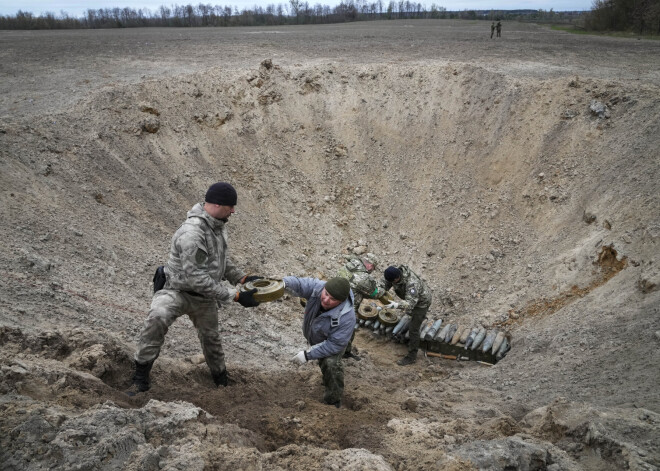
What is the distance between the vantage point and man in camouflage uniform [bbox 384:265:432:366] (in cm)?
748

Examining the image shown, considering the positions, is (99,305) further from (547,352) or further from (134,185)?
(547,352)

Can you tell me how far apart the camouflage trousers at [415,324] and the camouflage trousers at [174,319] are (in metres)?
3.73

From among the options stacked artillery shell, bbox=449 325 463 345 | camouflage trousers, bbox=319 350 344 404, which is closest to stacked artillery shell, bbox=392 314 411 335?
stacked artillery shell, bbox=449 325 463 345

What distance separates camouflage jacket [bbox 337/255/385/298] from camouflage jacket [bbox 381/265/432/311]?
0.32 metres

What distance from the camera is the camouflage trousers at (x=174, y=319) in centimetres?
452

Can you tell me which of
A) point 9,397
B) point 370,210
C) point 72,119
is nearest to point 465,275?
point 370,210

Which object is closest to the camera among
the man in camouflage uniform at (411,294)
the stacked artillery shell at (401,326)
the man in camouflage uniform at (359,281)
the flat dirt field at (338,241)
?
the flat dirt field at (338,241)

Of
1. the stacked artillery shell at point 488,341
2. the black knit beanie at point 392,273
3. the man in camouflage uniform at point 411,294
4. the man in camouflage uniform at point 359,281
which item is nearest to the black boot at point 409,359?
the man in camouflage uniform at point 411,294

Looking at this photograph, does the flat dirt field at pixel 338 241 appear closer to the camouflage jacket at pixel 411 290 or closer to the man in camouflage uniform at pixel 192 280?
the man in camouflage uniform at pixel 192 280

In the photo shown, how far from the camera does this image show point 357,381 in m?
6.44

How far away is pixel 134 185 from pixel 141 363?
6126 mm

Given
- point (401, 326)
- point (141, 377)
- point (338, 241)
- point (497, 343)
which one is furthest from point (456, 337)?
point (141, 377)

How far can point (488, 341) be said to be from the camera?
7.79 meters

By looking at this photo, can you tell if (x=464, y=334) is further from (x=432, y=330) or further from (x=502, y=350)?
(x=502, y=350)
